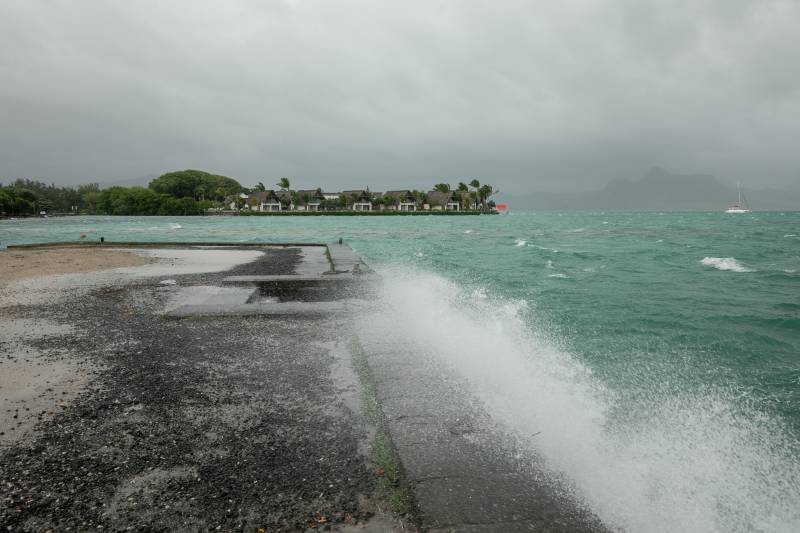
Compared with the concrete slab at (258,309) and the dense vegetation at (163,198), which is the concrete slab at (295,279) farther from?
the dense vegetation at (163,198)

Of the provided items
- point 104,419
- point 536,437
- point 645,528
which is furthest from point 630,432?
point 104,419

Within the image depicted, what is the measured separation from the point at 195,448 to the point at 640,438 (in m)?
3.94

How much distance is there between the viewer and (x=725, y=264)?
812 inches

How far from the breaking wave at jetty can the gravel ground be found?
5.05 feet

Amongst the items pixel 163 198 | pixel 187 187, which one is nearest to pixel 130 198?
Answer: pixel 163 198

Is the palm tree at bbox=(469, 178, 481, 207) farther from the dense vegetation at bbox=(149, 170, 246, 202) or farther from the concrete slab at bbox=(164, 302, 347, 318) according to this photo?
the concrete slab at bbox=(164, 302, 347, 318)

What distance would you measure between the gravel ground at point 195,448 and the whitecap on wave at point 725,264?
20.1m

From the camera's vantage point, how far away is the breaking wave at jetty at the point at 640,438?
123 inches

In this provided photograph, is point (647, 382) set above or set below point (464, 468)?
below

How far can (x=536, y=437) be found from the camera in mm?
3658

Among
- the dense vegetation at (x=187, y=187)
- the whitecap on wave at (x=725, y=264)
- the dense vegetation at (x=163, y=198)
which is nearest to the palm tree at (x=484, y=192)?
the dense vegetation at (x=163, y=198)

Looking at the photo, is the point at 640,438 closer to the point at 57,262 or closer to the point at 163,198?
the point at 57,262

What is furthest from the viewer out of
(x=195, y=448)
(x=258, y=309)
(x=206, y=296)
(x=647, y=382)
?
(x=206, y=296)

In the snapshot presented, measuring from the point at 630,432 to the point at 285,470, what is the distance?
10.8ft
